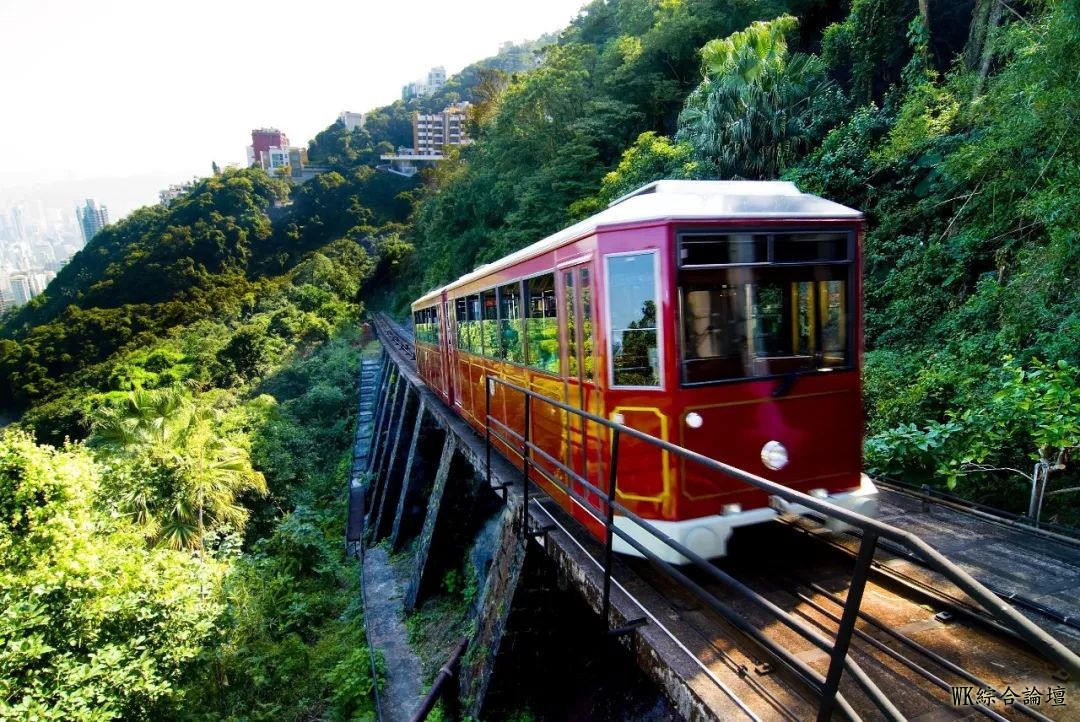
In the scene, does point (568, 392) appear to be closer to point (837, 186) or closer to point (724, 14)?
point (837, 186)

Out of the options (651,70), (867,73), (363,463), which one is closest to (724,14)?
(651,70)

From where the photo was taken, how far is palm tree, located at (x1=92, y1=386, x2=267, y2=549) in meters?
12.2

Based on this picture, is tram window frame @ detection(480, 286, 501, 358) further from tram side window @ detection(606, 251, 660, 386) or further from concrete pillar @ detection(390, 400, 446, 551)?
concrete pillar @ detection(390, 400, 446, 551)

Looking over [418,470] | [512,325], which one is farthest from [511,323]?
[418,470]

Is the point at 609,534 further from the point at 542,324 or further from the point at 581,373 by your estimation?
the point at 542,324

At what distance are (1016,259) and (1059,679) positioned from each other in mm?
6797

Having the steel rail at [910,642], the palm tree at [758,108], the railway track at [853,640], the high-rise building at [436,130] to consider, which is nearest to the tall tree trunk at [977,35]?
the palm tree at [758,108]

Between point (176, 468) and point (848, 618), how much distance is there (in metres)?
13.9

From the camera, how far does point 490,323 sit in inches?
308

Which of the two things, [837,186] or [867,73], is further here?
[867,73]

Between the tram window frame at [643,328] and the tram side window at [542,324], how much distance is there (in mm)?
1009

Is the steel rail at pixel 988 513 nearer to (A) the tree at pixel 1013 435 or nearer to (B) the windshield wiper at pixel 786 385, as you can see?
(A) the tree at pixel 1013 435

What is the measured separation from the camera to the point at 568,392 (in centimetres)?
513

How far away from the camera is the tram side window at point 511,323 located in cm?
642
